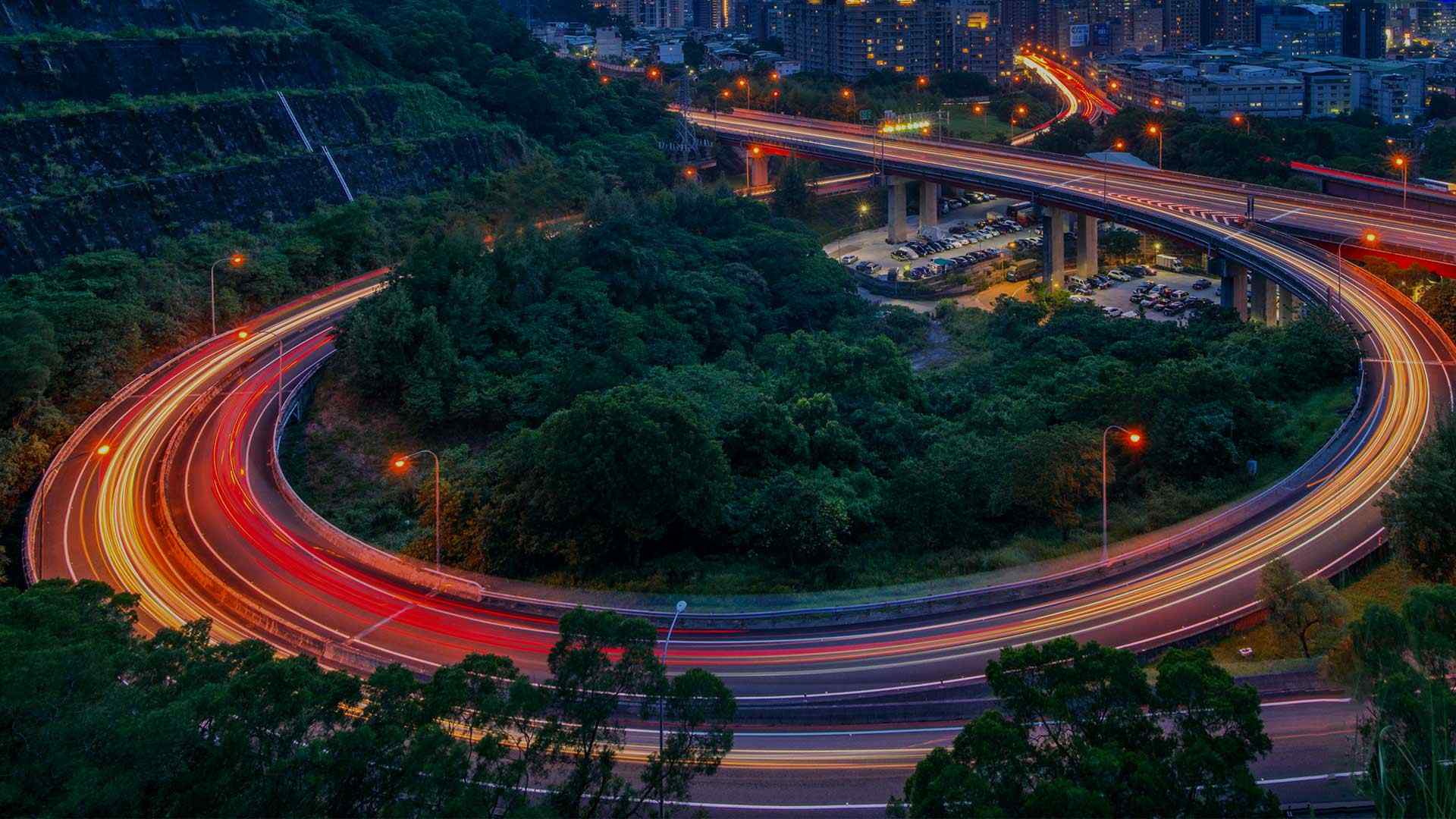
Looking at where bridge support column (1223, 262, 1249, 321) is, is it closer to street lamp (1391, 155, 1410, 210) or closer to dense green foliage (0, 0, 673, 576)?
street lamp (1391, 155, 1410, 210)

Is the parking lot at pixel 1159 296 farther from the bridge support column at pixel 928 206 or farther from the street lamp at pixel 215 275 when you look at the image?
the street lamp at pixel 215 275

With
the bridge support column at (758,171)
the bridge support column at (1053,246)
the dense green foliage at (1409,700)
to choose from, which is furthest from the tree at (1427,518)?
the bridge support column at (758,171)

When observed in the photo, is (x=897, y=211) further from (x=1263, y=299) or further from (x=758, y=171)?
(x=1263, y=299)

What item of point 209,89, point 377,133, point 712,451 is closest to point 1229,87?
point 377,133

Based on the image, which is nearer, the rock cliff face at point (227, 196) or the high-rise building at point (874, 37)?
the rock cliff face at point (227, 196)

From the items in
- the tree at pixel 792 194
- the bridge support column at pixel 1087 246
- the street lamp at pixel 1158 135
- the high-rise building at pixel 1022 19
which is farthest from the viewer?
the high-rise building at pixel 1022 19

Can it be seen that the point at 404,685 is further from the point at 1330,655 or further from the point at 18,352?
the point at 18,352
